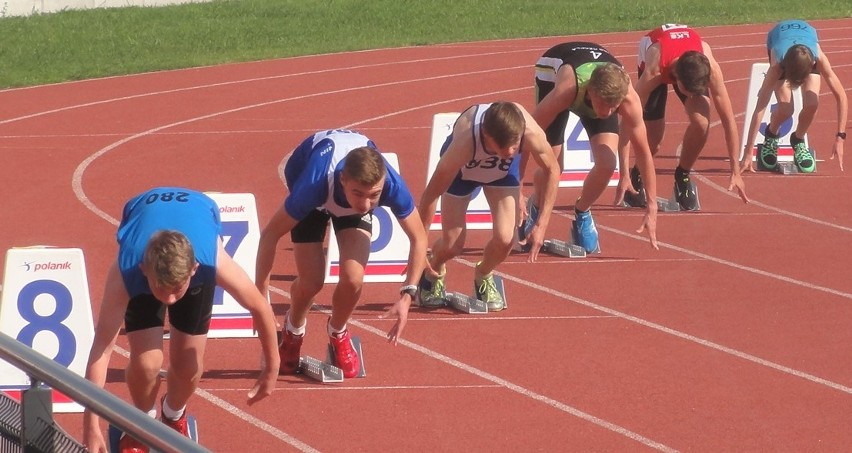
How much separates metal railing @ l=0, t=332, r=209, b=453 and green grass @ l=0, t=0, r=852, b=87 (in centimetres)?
1472

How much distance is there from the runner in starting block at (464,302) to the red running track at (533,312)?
3.6 inches

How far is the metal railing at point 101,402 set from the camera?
3186 millimetres

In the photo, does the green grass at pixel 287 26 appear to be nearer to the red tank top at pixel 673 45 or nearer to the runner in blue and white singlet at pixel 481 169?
the red tank top at pixel 673 45

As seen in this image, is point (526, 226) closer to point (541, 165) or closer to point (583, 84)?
point (583, 84)

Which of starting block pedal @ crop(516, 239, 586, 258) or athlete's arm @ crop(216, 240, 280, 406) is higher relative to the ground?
athlete's arm @ crop(216, 240, 280, 406)

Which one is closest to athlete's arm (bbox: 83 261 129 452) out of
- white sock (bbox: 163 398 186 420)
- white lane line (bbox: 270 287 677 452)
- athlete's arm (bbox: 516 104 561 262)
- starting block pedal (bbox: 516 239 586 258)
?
white sock (bbox: 163 398 186 420)

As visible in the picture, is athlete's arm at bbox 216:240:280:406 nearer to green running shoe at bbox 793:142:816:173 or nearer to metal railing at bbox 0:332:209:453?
metal railing at bbox 0:332:209:453

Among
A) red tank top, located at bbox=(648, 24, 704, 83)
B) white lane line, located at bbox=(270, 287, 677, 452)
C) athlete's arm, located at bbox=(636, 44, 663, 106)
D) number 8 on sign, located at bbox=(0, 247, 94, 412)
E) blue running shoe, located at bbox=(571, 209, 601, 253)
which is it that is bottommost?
white lane line, located at bbox=(270, 287, 677, 452)

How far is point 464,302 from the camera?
895cm

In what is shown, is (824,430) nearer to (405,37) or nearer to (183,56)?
(183,56)

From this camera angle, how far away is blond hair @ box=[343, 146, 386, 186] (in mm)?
6461

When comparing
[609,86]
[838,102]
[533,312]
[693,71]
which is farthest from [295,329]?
[838,102]

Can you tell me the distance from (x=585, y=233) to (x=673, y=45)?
1.78 metres

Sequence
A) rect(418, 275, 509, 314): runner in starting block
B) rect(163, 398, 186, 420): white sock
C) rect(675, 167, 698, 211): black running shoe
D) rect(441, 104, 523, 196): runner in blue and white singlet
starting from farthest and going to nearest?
rect(675, 167, 698, 211): black running shoe < rect(418, 275, 509, 314): runner in starting block < rect(441, 104, 523, 196): runner in blue and white singlet < rect(163, 398, 186, 420): white sock
